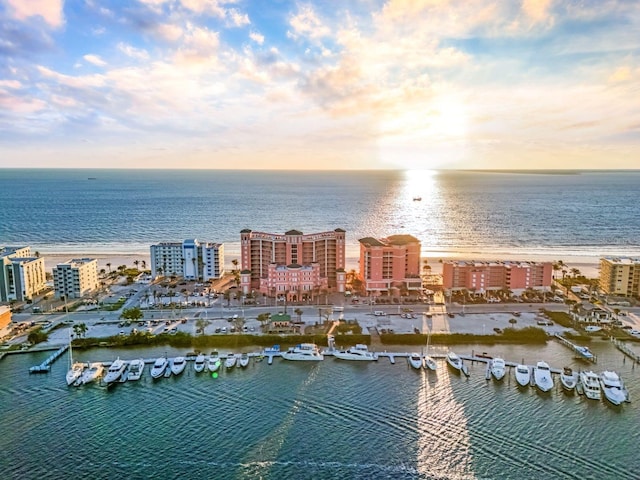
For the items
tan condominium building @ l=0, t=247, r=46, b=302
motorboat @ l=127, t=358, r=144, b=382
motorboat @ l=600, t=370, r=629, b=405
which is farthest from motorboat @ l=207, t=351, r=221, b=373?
tan condominium building @ l=0, t=247, r=46, b=302

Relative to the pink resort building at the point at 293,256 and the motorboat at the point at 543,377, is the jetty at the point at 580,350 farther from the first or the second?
the pink resort building at the point at 293,256

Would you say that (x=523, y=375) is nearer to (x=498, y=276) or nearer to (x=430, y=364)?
(x=430, y=364)

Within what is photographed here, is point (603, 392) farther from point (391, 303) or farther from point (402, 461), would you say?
point (391, 303)

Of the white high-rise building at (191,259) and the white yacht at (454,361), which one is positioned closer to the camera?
the white yacht at (454,361)

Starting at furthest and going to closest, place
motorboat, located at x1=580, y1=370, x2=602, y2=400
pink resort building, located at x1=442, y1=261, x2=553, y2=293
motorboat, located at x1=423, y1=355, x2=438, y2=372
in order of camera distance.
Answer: pink resort building, located at x1=442, y1=261, x2=553, y2=293, motorboat, located at x1=423, y1=355, x2=438, y2=372, motorboat, located at x1=580, y1=370, x2=602, y2=400

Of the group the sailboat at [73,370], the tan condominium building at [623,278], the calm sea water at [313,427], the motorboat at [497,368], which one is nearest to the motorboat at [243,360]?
the calm sea water at [313,427]

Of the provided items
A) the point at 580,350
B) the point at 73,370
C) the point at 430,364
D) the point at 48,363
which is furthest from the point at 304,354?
the point at 580,350

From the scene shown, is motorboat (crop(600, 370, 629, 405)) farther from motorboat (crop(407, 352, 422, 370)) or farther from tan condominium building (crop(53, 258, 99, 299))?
tan condominium building (crop(53, 258, 99, 299))
